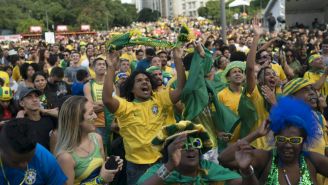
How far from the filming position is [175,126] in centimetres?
362

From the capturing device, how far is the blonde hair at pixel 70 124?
436 cm

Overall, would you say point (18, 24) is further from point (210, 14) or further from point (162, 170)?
point (162, 170)

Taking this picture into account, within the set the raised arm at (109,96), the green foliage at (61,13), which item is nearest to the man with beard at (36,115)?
the raised arm at (109,96)

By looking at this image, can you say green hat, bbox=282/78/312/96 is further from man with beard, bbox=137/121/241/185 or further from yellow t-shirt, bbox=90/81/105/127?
yellow t-shirt, bbox=90/81/105/127

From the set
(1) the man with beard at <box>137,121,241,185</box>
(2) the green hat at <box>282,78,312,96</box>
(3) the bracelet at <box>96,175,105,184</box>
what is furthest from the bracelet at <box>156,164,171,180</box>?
(2) the green hat at <box>282,78,312,96</box>

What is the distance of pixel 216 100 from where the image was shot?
19.7ft

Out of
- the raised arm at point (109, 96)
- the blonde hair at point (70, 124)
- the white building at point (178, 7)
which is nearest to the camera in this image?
the blonde hair at point (70, 124)

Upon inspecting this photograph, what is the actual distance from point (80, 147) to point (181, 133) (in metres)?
1.18

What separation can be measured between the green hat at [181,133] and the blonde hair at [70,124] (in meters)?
0.90

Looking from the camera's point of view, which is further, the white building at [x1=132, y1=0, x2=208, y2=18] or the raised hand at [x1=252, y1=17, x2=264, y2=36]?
the white building at [x1=132, y1=0, x2=208, y2=18]

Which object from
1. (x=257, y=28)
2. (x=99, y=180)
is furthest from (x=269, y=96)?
(x=99, y=180)

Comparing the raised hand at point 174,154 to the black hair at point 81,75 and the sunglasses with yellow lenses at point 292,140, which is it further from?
the black hair at point 81,75

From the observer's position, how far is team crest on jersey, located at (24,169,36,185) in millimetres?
3707

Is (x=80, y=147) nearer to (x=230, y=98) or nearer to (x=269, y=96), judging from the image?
(x=269, y=96)
